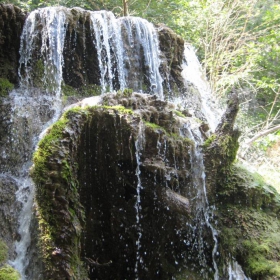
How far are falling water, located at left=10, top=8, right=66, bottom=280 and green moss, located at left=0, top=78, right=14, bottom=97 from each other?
100 mm

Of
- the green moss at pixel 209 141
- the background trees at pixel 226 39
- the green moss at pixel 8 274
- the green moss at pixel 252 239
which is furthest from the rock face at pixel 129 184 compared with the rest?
the background trees at pixel 226 39

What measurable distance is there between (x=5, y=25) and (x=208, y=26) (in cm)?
604

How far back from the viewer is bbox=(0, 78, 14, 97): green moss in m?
5.43

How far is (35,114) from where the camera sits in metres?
5.15

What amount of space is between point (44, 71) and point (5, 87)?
2.53 ft

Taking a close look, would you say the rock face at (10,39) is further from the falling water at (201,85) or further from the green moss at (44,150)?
the falling water at (201,85)

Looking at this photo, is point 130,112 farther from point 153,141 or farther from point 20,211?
point 20,211

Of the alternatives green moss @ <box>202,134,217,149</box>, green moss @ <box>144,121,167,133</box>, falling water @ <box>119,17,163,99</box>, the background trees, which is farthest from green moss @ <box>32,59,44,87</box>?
the background trees

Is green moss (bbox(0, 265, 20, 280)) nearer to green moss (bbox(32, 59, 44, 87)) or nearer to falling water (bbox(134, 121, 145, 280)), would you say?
falling water (bbox(134, 121, 145, 280))

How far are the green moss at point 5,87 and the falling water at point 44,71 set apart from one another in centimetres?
10

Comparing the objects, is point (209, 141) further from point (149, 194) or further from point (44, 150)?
point (44, 150)

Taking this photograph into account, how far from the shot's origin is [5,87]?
554 cm

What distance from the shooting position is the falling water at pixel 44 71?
507cm

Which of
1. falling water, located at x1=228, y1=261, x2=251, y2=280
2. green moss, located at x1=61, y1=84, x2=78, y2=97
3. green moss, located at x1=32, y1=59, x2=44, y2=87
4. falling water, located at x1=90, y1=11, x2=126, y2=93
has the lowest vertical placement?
falling water, located at x1=228, y1=261, x2=251, y2=280
